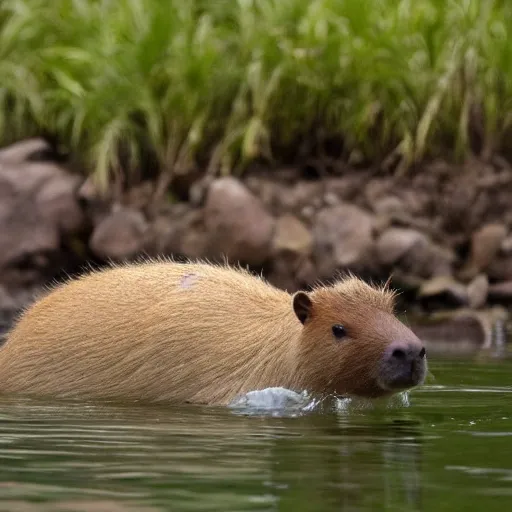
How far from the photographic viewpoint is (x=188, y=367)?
683cm

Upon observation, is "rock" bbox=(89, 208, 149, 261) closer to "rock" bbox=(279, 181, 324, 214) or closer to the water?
"rock" bbox=(279, 181, 324, 214)

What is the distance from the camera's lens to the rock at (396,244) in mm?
12000

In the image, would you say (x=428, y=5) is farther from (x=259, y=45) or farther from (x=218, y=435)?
(x=218, y=435)

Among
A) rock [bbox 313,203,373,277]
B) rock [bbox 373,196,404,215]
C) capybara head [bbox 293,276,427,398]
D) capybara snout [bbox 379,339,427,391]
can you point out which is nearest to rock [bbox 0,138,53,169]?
rock [bbox 313,203,373,277]

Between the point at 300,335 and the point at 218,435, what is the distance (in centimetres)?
139

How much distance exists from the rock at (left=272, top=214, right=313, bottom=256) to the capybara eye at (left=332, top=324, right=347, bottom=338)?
5560 millimetres

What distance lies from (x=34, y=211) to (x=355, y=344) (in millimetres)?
6824

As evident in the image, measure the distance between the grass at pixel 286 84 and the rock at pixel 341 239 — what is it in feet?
3.16

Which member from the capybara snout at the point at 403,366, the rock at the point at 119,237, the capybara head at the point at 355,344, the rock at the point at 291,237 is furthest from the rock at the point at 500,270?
the capybara snout at the point at 403,366

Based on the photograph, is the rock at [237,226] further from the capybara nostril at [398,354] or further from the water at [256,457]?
the capybara nostril at [398,354]

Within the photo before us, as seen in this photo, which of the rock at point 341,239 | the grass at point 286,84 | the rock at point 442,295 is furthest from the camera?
the grass at point 286,84

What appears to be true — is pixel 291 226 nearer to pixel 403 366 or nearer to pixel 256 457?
pixel 403 366

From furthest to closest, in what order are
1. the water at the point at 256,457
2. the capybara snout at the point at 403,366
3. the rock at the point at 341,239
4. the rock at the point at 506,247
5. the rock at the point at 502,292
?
1. the rock at the point at 506,247
2. the rock at the point at 341,239
3. the rock at the point at 502,292
4. the capybara snout at the point at 403,366
5. the water at the point at 256,457

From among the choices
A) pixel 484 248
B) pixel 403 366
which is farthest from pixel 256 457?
pixel 484 248
